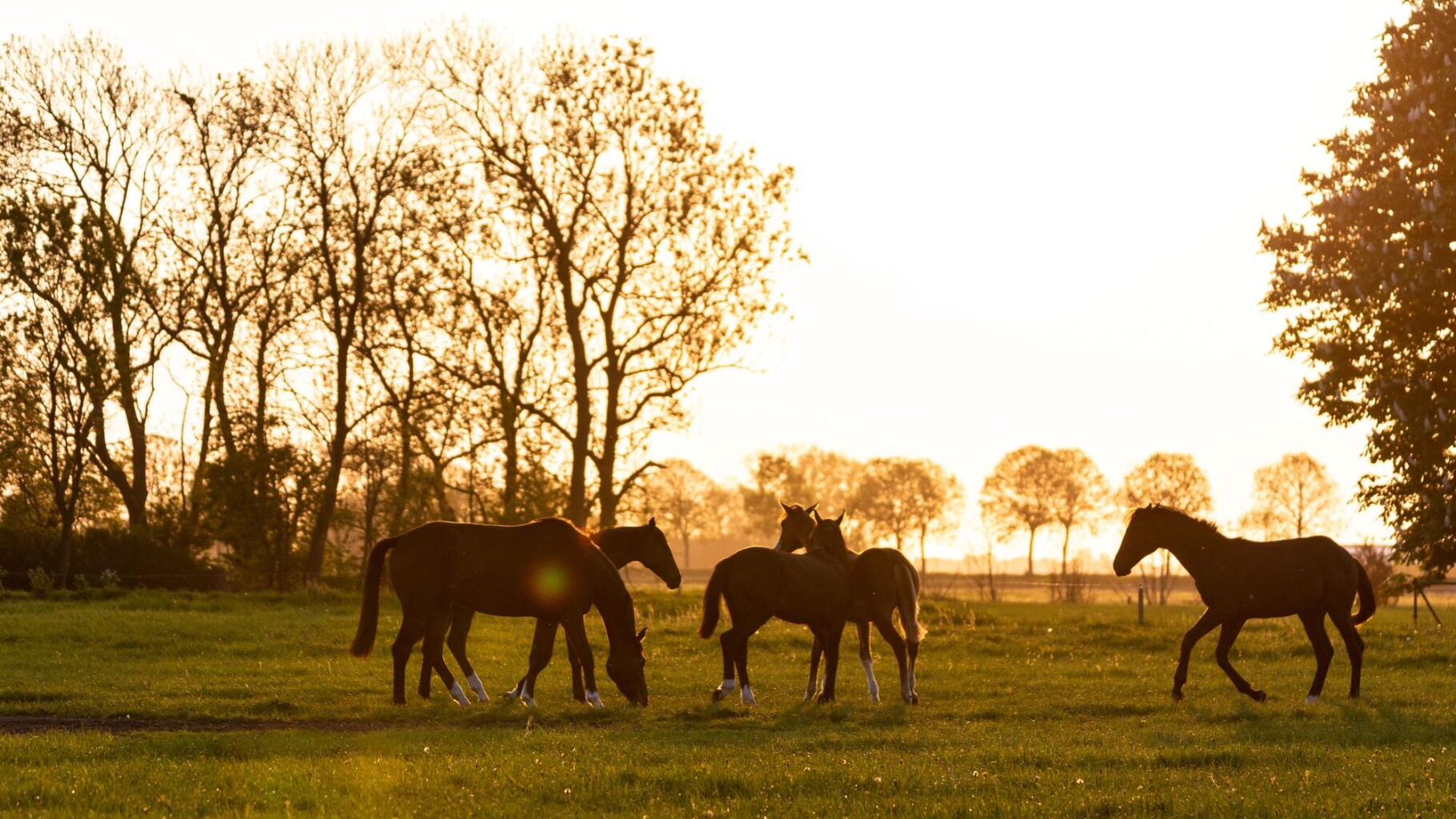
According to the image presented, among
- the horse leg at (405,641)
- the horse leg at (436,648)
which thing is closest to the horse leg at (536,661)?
the horse leg at (436,648)

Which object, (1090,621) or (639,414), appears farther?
(639,414)

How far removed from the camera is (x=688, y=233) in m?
42.8

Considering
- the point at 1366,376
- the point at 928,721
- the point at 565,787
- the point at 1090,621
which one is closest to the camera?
the point at 565,787

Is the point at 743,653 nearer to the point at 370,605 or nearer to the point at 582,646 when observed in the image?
the point at 582,646

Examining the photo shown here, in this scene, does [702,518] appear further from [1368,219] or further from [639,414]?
[1368,219]

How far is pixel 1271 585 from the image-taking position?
59.5ft

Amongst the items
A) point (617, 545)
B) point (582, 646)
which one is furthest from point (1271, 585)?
point (582, 646)

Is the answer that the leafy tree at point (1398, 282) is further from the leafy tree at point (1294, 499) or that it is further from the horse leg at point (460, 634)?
the leafy tree at point (1294, 499)

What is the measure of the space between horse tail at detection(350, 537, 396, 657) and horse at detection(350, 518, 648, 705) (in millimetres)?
13

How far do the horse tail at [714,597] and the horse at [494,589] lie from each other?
0.90 metres

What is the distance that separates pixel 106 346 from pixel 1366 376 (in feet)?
113

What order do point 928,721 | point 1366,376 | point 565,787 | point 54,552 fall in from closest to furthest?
point 565,787
point 928,721
point 1366,376
point 54,552

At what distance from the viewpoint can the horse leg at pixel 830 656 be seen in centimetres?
1759

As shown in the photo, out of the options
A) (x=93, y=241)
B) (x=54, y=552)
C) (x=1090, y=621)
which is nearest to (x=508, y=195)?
(x=93, y=241)
